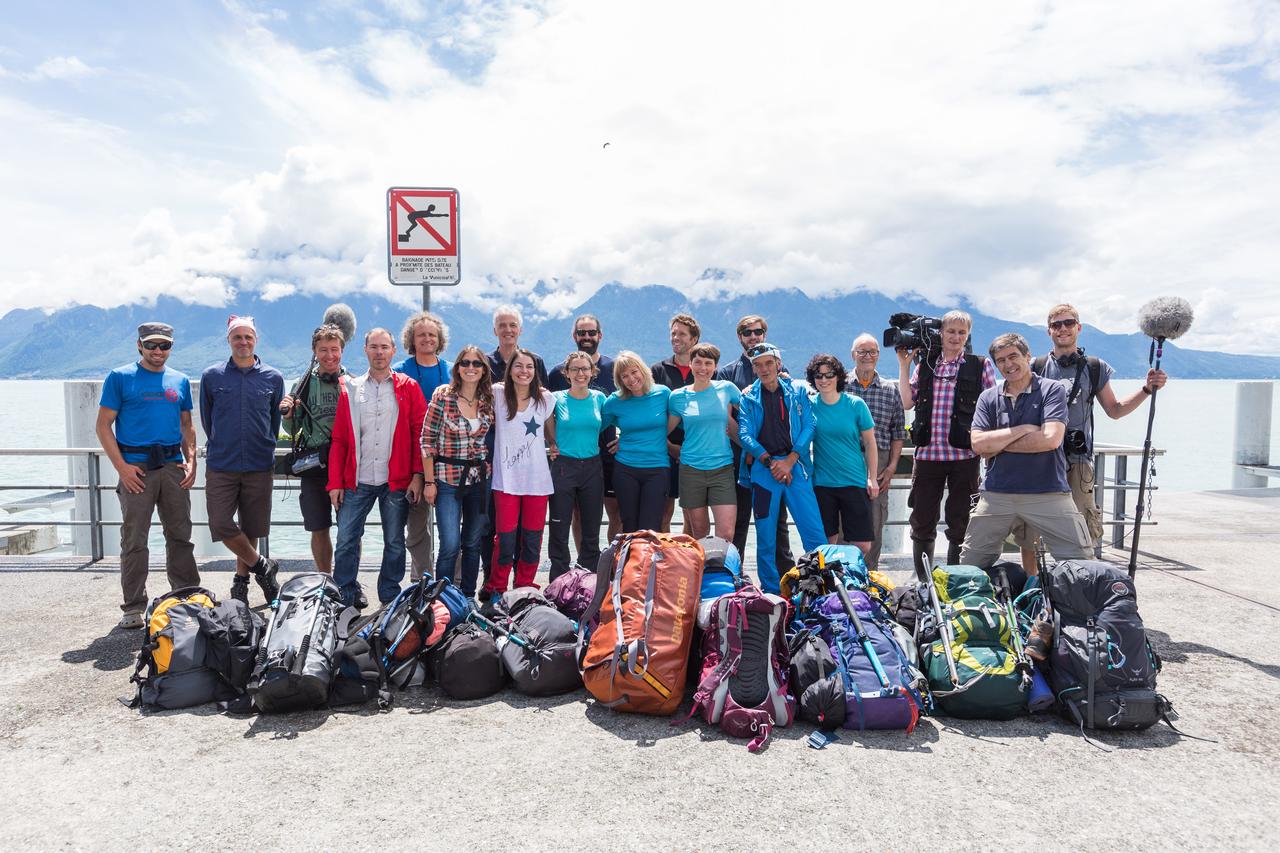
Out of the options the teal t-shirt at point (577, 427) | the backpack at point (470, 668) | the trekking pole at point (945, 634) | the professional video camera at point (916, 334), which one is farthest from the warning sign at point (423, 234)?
the trekking pole at point (945, 634)

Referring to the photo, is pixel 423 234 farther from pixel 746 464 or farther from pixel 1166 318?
pixel 1166 318

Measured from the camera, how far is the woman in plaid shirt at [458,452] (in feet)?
17.0

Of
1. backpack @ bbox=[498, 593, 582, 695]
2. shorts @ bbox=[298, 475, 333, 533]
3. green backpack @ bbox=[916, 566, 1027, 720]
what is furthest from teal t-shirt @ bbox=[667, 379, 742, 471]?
shorts @ bbox=[298, 475, 333, 533]

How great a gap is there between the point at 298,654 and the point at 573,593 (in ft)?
5.43

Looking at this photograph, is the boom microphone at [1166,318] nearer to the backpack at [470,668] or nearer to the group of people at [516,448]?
Answer: the group of people at [516,448]

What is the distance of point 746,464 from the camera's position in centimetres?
564

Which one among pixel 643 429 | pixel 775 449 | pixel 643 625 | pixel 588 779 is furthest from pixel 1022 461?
pixel 588 779

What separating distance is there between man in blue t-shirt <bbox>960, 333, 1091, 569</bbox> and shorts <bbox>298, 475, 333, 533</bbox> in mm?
4661

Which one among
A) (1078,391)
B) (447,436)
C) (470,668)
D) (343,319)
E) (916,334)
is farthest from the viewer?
(343,319)

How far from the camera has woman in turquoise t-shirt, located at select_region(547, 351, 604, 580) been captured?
5488 millimetres

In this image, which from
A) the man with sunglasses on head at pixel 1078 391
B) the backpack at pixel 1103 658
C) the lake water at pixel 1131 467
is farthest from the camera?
the lake water at pixel 1131 467

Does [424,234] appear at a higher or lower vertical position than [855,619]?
higher

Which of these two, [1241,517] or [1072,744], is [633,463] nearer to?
[1072,744]

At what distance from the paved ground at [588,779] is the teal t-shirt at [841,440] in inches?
82.6
